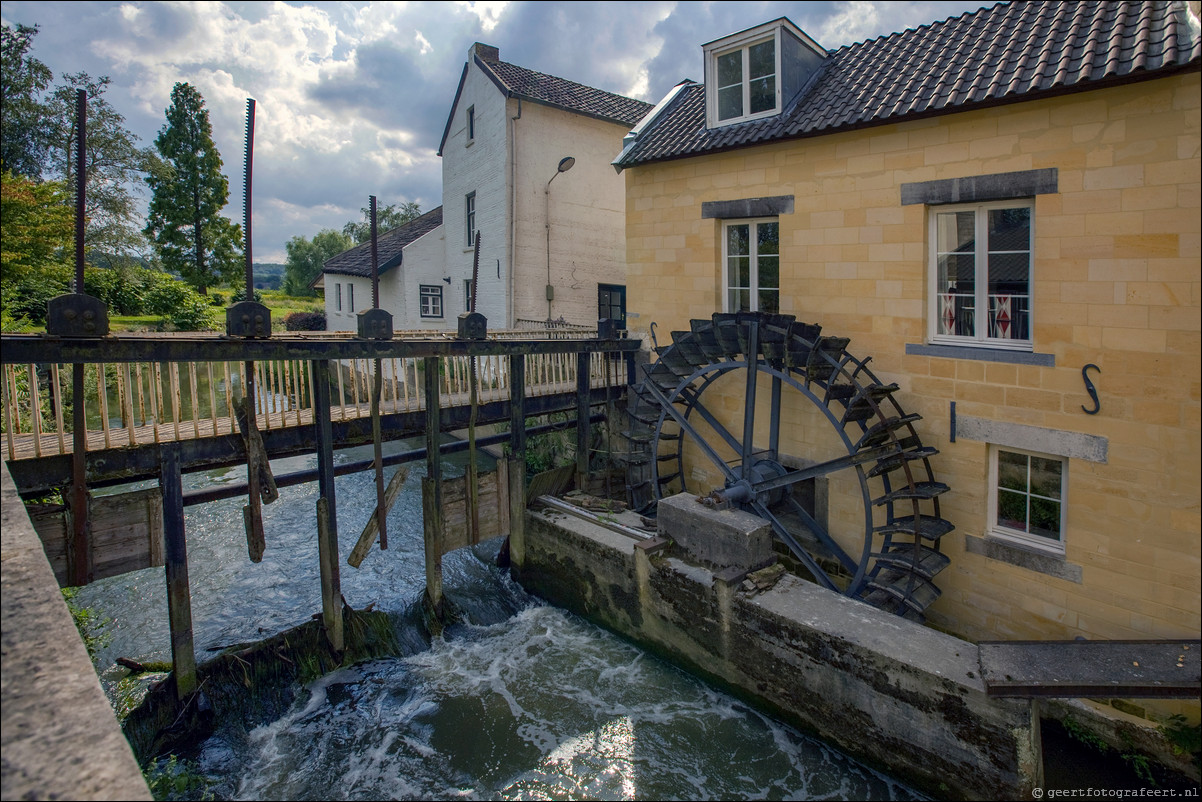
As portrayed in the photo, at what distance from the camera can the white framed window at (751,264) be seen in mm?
8914

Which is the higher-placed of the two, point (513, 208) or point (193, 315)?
point (513, 208)

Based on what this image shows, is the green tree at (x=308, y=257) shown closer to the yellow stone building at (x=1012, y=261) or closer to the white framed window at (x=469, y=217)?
the white framed window at (x=469, y=217)

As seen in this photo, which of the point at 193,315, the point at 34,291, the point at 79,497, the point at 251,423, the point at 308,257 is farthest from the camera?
the point at 308,257

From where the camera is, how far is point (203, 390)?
20875 millimetres

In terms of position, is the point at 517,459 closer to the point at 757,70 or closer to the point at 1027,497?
the point at 1027,497

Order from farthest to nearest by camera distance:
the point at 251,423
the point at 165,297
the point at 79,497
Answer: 1. the point at 165,297
2. the point at 251,423
3. the point at 79,497

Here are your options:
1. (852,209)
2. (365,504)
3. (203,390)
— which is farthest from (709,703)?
(203,390)

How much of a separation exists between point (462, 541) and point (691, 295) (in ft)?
15.2

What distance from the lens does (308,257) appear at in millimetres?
53719

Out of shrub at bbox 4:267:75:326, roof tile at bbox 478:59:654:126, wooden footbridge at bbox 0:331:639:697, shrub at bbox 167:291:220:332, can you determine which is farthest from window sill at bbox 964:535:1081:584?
shrub at bbox 167:291:220:332

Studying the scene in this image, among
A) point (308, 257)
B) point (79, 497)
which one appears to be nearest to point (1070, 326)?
point (79, 497)

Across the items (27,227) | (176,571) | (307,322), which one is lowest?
(176,571)

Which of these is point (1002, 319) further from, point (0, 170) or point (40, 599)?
point (0, 170)

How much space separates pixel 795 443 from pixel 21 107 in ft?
99.8
